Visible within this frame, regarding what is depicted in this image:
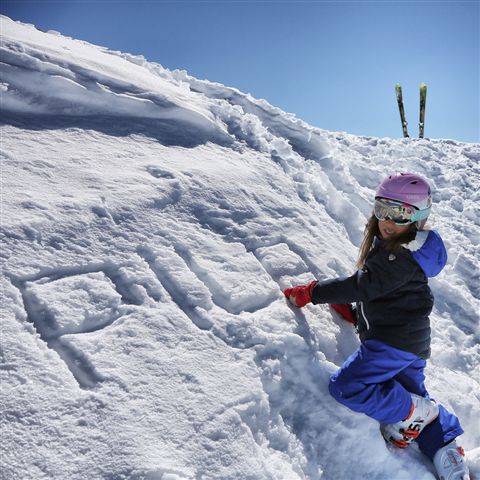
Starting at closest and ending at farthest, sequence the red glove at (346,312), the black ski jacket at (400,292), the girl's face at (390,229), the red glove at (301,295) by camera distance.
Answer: the black ski jacket at (400,292) → the girl's face at (390,229) → the red glove at (301,295) → the red glove at (346,312)

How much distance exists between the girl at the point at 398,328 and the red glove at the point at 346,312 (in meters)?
0.22

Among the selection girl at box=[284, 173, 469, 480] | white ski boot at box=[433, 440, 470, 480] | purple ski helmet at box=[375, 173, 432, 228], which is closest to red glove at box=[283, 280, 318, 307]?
girl at box=[284, 173, 469, 480]

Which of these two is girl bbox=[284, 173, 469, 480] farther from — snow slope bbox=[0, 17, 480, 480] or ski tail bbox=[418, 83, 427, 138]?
ski tail bbox=[418, 83, 427, 138]

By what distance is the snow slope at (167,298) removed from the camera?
1.42m

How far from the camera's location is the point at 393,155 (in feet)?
17.6

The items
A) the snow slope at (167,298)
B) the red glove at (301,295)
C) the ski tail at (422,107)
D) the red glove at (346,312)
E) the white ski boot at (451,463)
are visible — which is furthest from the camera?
the ski tail at (422,107)

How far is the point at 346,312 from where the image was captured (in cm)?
239

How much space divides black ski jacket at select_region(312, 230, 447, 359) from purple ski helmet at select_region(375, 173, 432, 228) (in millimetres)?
141

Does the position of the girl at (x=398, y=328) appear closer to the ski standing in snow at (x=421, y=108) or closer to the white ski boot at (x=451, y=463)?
the white ski boot at (x=451, y=463)

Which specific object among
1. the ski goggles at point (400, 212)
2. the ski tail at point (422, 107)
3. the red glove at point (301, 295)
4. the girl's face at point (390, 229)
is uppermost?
the ski tail at point (422, 107)

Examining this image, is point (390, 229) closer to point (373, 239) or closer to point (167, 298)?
point (373, 239)

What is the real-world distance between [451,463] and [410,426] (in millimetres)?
206

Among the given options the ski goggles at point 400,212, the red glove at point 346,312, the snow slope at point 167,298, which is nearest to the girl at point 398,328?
the ski goggles at point 400,212

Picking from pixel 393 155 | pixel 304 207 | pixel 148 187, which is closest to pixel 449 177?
pixel 393 155
